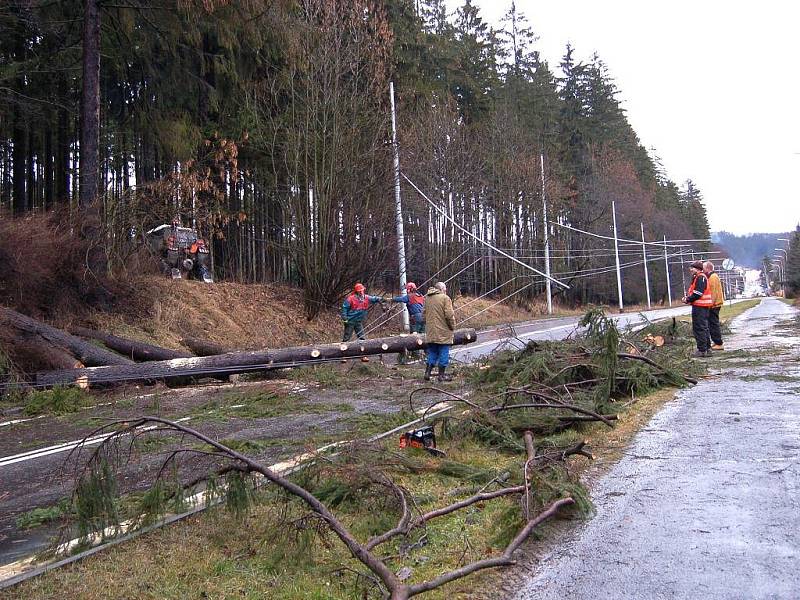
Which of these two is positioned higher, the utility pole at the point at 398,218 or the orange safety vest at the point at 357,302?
the utility pole at the point at 398,218

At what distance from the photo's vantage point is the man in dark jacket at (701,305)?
47.5 feet

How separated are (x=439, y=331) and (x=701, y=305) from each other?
5.67 metres

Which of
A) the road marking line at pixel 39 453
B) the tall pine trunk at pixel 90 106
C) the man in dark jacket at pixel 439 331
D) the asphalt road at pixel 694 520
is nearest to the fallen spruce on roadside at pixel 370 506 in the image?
the asphalt road at pixel 694 520

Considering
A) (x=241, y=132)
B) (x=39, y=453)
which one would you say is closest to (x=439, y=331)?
(x=39, y=453)

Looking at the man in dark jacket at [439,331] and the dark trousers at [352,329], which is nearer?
the man in dark jacket at [439,331]

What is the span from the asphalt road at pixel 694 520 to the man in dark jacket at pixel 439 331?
524 centimetres

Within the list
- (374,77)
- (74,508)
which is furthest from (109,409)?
(374,77)

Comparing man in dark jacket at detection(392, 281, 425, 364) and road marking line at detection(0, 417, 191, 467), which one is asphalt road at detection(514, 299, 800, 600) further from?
man in dark jacket at detection(392, 281, 425, 364)

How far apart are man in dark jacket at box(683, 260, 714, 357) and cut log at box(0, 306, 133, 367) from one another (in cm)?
A: 1101

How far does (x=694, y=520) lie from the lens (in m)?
4.69

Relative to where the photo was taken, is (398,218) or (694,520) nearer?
(694,520)

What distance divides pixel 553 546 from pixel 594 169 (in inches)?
2411

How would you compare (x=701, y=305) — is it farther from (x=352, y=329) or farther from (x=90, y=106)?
(x=90, y=106)

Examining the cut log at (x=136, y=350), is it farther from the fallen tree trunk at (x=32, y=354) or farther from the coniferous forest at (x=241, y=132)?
the coniferous forest at (x=241, y=132)
